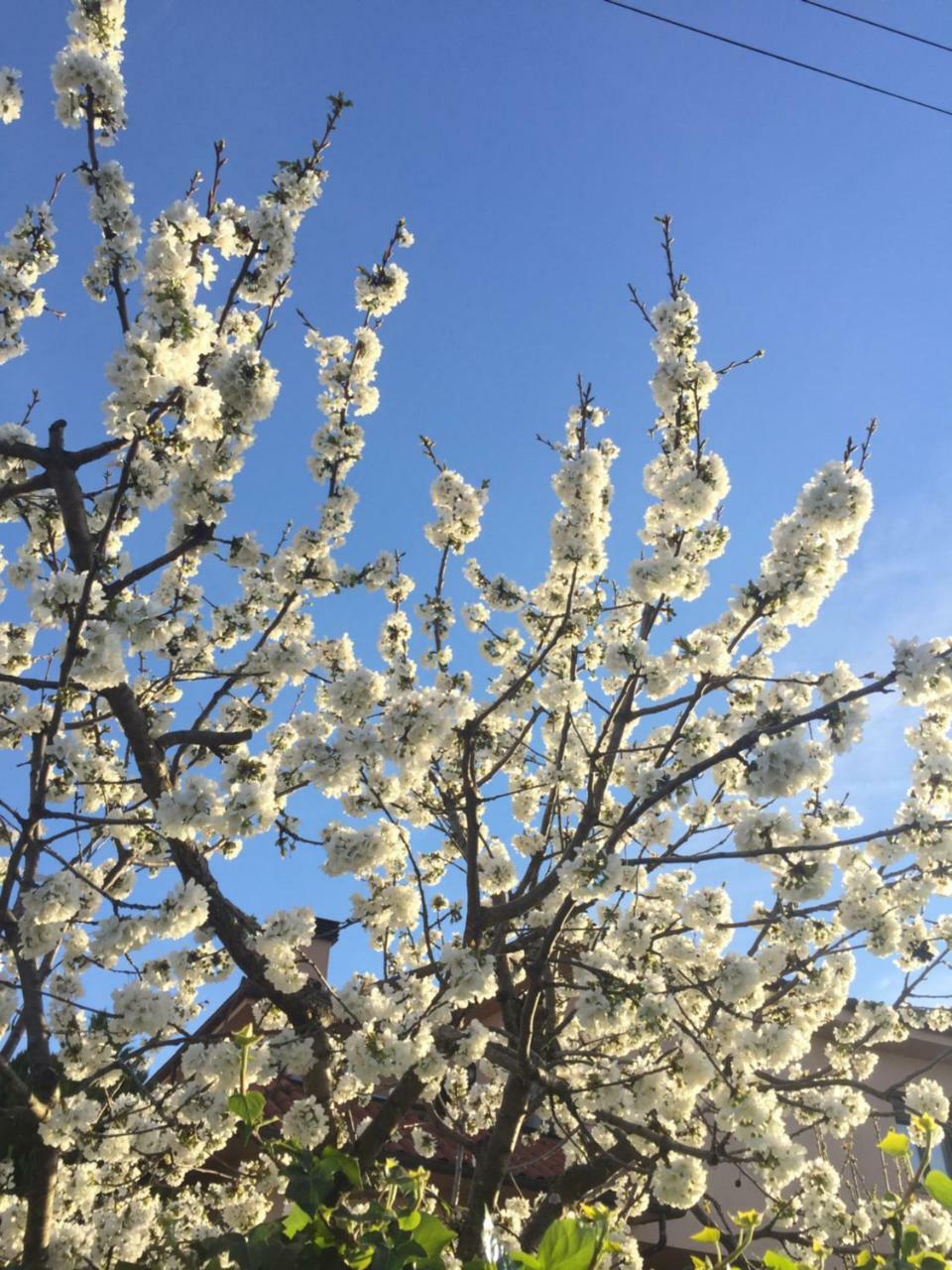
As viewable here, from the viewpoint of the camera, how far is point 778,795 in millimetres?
4773

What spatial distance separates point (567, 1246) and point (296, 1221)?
454mm

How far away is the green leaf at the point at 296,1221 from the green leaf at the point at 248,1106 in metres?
0.21

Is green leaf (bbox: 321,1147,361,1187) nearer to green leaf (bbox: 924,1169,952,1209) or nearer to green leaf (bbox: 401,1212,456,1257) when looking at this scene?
green leaf (bbox: 401,1212,456,1257)

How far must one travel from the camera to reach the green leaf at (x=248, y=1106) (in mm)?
1745

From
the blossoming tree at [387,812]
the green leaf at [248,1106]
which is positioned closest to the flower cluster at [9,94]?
the blossoming tree at [387,812]

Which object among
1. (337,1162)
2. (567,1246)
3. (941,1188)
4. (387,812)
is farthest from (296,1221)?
(387,812)

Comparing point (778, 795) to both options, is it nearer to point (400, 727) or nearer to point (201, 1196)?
point (400, 727)

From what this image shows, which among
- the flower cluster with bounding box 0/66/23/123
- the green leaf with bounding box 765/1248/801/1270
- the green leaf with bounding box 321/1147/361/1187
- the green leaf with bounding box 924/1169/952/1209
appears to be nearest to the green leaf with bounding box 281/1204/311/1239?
the green leaf with bounding box 321/1147/361/1187

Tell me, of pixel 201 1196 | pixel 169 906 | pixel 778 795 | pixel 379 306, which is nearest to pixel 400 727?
pixel 169 906

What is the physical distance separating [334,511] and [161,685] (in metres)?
1.65

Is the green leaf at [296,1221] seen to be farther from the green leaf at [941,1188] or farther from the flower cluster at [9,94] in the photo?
the flower cluster at [9,94]

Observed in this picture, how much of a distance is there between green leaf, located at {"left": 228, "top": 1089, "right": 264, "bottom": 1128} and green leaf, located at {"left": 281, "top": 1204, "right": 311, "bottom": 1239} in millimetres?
209

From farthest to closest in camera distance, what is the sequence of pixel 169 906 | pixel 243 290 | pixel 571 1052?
pixel 243 290 < pixel 571 1052 < pixel 169 906

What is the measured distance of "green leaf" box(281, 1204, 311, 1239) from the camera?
1550 mm
